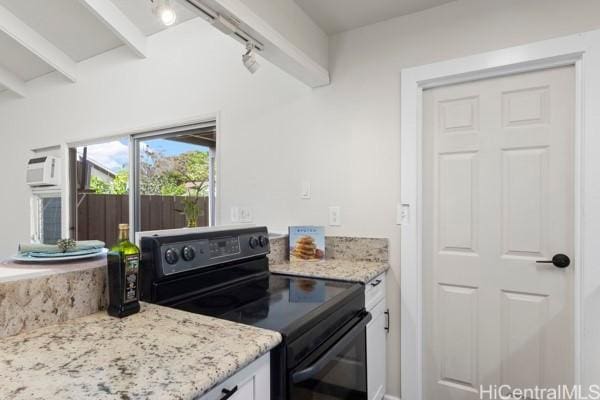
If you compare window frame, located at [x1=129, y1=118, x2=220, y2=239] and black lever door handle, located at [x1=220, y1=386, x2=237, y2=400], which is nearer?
black lever door handle, located at [x1=220, y1=386, x2=237, y2=400]

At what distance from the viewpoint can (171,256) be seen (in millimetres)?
1197

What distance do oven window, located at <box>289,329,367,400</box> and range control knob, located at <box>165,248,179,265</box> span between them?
1.88 ft

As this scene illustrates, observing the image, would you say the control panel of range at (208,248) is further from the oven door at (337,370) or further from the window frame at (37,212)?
the window frame at (37,212)

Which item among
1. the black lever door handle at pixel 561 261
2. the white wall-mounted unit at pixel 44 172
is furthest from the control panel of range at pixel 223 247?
the white wall-mounted unit at pixel 44 172

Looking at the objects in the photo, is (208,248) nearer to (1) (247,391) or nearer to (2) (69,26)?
(1) (247,391)

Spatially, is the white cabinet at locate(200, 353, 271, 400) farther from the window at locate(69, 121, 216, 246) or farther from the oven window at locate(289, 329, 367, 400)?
the window at locate(69, 121, 216, 246)

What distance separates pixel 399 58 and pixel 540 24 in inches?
25.7

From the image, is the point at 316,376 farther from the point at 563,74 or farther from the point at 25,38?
the point at 25,38

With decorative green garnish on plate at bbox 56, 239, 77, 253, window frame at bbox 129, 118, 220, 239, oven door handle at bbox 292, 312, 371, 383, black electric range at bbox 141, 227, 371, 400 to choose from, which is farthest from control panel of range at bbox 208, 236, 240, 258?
window frame at bbox 129, 118, 220, 239

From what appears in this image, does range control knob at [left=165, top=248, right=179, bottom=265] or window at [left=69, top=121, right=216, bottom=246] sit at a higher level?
window at [left=69, top=121, right=216, bottom=246]

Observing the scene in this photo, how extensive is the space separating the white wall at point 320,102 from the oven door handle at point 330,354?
574 millimetres

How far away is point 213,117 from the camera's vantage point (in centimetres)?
253

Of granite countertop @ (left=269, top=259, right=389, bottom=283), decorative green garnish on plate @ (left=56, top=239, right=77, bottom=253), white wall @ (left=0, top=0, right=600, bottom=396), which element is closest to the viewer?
decorative green garnish on plate @ (left=56, top=239, right=77, bottom=253)

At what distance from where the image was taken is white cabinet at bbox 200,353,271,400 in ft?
2.43
